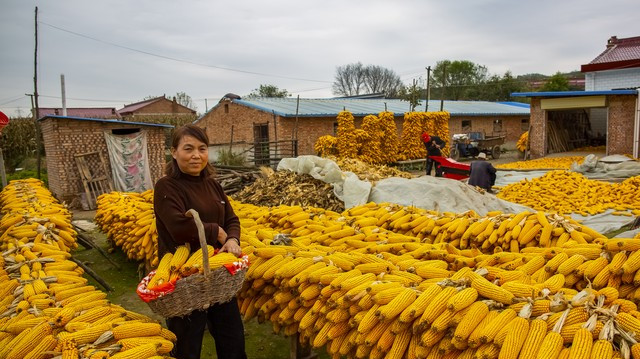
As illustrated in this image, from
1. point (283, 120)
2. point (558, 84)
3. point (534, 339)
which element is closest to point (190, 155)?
point (534, 339)

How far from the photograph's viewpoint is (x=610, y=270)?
9.97 ft

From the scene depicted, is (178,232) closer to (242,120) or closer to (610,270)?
(610,270)

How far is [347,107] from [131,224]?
2277 cm

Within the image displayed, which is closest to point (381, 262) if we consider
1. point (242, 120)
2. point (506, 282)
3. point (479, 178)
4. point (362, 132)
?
point (506, 282)

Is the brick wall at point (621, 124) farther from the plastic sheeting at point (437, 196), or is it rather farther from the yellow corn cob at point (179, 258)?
the yellow corn cob at point (179, 258)

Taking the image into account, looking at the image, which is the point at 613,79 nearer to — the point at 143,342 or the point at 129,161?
the point at 129,161

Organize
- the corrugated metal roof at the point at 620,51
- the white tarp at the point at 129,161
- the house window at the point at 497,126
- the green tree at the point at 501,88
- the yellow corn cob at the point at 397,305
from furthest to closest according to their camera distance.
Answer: the green tree at the point at 501,88
the house window at the point at 497,126
the corrugated metal roof at the point at 620,51
the white tarp at the point at 129,161
the yellow corn cob at the point at 397,305

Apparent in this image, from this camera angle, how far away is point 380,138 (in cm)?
2330

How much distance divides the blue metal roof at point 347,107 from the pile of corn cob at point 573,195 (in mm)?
13430

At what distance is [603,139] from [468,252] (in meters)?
26.9

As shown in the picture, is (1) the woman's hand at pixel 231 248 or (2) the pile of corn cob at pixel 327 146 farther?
(2) the pile of corn cob at pixel 327 146

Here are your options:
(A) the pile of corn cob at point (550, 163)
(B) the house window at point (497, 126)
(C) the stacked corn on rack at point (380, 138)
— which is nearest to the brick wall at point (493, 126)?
(B) the house window at point (497, 126)

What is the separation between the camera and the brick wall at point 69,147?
46.8 feet

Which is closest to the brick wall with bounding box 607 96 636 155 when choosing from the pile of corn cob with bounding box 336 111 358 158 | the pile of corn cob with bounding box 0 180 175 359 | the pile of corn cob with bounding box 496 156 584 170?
the pile of corn cob with bounding box 496 156 584 170
